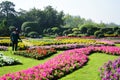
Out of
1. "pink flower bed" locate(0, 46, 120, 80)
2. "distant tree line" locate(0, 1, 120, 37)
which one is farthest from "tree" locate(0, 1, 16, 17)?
"pink flower bed" locate(0, 46, 120, 80)

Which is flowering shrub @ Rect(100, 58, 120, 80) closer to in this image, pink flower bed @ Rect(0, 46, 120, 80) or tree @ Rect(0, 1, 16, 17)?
pink flower bed @ Rect(0, 46, 120, 80)

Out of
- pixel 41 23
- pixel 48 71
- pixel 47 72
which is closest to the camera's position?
pixel 47 72

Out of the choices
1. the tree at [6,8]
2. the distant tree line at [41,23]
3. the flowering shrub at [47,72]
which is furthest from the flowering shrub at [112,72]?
the tree at [6,8]

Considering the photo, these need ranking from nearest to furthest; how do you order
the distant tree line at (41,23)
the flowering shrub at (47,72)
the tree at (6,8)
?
the flowering shrub at (47,72)
the distant tree line at (41,23)
the tree at (6,8)

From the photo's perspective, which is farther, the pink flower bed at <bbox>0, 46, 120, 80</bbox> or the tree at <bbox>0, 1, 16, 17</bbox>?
the tree at <bbox>0, 1, 16, 17</bbox>

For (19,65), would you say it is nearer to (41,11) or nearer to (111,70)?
(111,70)

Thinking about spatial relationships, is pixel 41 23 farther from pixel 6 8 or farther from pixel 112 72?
pixel 112 72

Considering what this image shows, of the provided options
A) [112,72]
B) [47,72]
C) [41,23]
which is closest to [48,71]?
[47,72]

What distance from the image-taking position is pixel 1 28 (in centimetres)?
3844

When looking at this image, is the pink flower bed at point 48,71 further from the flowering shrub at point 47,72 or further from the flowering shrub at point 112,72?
the flowering shrub at point 112,72

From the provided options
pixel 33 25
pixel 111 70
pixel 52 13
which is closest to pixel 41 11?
pixel 52 13

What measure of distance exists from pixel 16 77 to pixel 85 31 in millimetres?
34700

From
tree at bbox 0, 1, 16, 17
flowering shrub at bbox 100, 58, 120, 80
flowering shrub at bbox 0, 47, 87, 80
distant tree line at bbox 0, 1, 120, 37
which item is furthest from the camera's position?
tree at bbox 0, 1, 16, 17

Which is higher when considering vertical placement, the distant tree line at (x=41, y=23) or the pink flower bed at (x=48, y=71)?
the distant tree line at (x=41, y=23)
